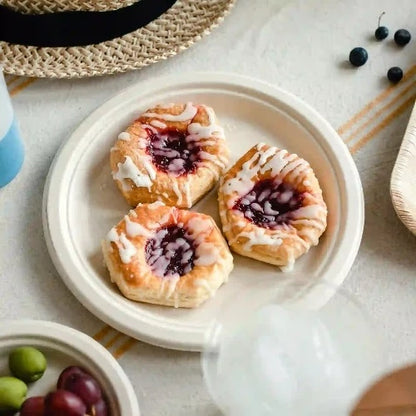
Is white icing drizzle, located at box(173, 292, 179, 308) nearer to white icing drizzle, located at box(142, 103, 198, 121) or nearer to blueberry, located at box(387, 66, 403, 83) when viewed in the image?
white icing drizzle, located at box(142, 103, 198, 121)

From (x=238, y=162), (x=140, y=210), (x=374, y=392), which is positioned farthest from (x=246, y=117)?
(x=374, y=392)

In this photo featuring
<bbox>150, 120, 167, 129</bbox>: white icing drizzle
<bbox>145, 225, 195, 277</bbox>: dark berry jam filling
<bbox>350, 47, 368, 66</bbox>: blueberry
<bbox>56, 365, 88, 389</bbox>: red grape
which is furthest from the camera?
<bbox>350, 47, 368, 66</bbox>: blueberry

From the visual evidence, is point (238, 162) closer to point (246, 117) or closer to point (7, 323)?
point (246, 117)

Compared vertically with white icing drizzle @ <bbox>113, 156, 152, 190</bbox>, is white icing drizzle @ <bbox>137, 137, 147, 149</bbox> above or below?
above

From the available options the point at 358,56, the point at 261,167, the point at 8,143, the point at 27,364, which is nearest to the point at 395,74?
the point at 358,56

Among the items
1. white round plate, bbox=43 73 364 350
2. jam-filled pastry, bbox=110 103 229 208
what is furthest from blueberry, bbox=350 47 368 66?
jam-filled pastry, bbox=110 103 229 208

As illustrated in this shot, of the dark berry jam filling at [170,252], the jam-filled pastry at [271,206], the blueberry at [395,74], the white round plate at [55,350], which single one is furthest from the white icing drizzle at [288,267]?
the blueberry at [395,74]

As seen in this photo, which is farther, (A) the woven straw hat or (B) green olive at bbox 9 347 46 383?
(A) the woven straw hat
